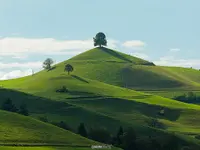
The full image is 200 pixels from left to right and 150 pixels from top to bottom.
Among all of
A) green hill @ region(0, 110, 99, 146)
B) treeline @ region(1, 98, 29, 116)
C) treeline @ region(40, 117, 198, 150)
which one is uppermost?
treeline @ region(1, 98, 29, 116)

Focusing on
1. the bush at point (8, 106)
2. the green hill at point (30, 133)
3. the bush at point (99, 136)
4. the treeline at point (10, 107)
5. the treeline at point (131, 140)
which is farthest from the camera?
the bush at point (8, 106)

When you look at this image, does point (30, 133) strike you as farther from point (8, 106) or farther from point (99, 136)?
point (8, 106)

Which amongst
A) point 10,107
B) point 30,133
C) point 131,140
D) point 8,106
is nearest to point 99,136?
point 131,140

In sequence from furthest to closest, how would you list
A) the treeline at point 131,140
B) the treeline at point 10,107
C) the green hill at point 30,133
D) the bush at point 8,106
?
the bush at point 8,106 < the treeline at point 10,107 < the treeline at point 131,140 < the green hill at point 30,133

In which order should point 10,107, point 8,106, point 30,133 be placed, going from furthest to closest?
1. point 8,106
2. point 10,107
3. point 30,133

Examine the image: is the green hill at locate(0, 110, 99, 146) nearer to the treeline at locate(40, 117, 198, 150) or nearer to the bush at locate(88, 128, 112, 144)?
the treeline at locate(40, 117, 198, 150)

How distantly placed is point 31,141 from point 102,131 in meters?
46.6

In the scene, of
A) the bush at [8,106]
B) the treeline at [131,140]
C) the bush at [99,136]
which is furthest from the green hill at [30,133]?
the bush at [8,106]

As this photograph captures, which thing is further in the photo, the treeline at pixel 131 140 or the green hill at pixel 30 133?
the treeline at pixel 131 140

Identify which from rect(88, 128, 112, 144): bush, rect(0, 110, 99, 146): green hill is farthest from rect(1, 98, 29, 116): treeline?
rect(0, 110, 99, 146): green hill

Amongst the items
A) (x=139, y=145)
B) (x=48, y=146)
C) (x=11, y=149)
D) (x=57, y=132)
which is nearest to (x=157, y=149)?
(x=139, y=145)

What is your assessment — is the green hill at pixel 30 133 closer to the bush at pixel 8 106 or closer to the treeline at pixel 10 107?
the treeline at pixel 10 107

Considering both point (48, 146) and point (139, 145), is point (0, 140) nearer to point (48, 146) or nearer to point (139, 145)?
point (48, 146)

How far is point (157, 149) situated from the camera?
15688cm
